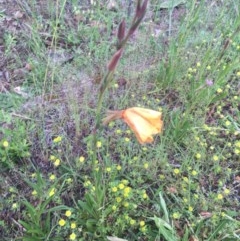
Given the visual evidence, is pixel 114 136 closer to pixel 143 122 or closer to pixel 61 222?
pixel 61 222

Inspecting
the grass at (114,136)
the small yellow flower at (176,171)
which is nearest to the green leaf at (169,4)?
the grass at (114,136)

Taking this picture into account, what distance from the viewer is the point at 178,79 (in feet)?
6.53

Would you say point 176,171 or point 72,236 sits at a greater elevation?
point 176,171

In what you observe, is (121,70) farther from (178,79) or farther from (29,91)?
(29,91)

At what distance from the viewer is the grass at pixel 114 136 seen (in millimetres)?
1471

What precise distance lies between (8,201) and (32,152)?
285 millimetres

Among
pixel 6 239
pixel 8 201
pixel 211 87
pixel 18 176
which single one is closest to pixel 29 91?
pixel 18 176

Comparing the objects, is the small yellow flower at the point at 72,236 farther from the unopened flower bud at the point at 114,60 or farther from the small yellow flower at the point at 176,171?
the unopened flower bud at the point at 114,60

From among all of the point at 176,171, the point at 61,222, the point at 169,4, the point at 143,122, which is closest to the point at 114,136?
the point at 176,171

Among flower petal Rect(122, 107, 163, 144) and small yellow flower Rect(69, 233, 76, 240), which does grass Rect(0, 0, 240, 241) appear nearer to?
small yellow flower Rect(69, 233, 76, 240)

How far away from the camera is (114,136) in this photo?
5.85 feet

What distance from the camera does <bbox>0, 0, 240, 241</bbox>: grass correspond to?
4.83 feet

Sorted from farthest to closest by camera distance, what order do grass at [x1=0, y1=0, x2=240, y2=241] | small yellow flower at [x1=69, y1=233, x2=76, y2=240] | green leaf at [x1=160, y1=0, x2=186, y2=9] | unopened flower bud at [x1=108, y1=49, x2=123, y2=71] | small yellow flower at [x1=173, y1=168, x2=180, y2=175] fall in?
green leaf at [x1=160, y1=0, x2=186, y2=9], small yellow flower at [x1=173, y1=168, x2=180, y2=175], grass at [x1=0, y1=0, x2=240, y2=241], small yellow flower at [x1=69, y1=233, x2=76, y2=240], unopened flower bud at [x1=108, y1=49, x2=123, y2=71]

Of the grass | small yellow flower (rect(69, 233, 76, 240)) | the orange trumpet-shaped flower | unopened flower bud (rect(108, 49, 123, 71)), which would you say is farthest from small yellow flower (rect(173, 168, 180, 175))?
unopened flower bud (rect(108, 49, 123, 71))
